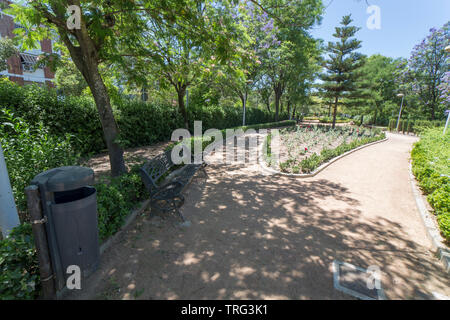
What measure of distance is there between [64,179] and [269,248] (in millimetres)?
3017

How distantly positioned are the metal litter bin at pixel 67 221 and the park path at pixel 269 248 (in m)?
0.43

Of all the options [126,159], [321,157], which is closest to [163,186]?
[126,159]

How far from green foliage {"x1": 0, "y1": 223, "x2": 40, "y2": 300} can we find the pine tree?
2894 cm

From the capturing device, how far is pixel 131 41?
545 centimetres

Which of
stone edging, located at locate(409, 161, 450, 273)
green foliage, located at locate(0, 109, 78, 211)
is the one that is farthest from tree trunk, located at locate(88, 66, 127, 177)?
stone edging, located at locate(409, 161, 450, 273)

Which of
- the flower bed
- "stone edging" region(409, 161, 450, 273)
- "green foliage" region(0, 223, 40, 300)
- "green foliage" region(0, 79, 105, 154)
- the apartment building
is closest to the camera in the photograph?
"green foliage" region(0, 223, 40, 300)

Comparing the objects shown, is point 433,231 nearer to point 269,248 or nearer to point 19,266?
point 269,248

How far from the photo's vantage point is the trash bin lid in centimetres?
211

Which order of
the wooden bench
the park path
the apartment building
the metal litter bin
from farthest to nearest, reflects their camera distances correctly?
the apartment building → the wooden bench → the park path → the metal litter bin

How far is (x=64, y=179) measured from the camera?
7.08 feet

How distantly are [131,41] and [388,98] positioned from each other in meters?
46.9

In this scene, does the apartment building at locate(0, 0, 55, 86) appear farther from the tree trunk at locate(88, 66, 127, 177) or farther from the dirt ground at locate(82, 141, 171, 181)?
the tree trunk at locate(88, 66, 127, 177)

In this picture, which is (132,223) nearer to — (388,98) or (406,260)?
(406,260)

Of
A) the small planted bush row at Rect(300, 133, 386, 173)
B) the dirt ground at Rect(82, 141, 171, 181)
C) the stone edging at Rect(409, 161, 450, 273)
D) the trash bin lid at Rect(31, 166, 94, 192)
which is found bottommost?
the stone edging at Rect(409, 161, 450, 273)
